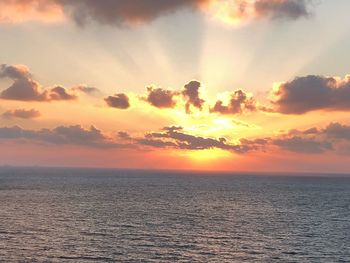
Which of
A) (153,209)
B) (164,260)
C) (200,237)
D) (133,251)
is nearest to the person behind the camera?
(164,260)

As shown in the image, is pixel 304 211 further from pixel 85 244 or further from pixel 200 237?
pixel 85 244

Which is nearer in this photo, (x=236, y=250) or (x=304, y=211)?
(x=236, y=250)

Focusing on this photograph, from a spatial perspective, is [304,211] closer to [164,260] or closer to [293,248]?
[293,248]

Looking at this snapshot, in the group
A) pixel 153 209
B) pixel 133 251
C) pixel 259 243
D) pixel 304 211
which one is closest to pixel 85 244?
pixel 133 251

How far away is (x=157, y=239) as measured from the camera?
277 feet

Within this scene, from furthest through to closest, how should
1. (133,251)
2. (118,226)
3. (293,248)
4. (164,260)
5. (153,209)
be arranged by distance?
(153,209) < (118,226) < (293,248) < (133,251) < (164,260)

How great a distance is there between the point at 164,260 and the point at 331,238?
39.0m

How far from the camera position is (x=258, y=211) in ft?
460

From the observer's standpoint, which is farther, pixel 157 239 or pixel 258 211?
pixel 258 211

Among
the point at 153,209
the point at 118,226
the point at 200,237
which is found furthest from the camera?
the point at 153,209

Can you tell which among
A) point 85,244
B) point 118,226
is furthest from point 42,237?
point 118,226

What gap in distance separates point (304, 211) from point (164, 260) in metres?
87.7

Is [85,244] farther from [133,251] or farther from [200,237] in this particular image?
[200,237]

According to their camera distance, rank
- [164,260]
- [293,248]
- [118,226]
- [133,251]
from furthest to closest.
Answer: [118,226], [293,248], [133,251], [164,260]
